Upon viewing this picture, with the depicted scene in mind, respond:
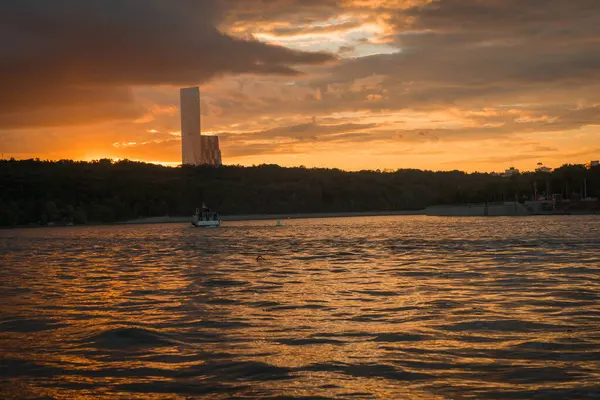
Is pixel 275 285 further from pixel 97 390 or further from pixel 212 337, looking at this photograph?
pixel 97 390

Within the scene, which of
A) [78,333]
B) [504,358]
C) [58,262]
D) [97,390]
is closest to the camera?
[97,390]

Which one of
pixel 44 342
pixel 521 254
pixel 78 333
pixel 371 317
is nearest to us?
pixel 44 342

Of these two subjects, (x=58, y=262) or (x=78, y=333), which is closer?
(x=78, y=333)

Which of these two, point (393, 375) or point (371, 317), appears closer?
point (393, 375)

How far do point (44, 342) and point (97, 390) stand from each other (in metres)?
5.69

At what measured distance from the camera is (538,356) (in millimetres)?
15164

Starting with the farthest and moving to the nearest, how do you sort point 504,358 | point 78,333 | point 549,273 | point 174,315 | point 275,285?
point 549,273 → point 275,285 → point 174,315 → point 78,333 → point 504,358

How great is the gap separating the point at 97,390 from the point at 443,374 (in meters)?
6.34

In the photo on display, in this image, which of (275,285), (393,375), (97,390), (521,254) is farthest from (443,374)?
(521,254)

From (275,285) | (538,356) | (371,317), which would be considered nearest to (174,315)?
(371,317)

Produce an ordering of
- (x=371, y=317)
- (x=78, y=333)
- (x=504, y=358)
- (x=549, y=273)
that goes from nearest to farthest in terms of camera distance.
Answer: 1. (x=504, y=358)
2. (x=78, y=333)
3. (x=371, y=317)
4. (x=549, y=273)

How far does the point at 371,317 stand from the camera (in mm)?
20938

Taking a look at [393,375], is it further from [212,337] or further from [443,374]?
[212,337]

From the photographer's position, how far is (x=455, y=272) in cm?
3588
